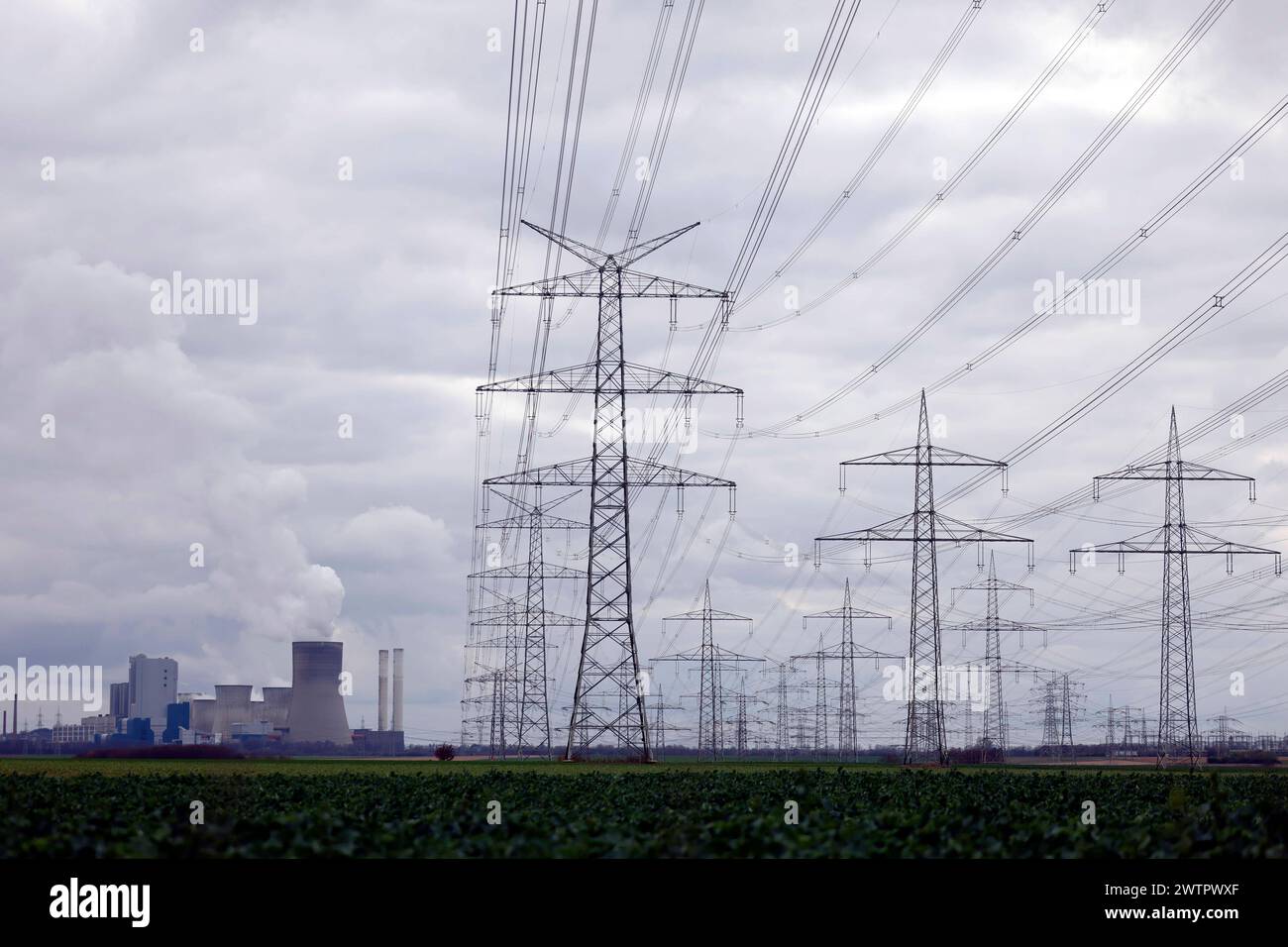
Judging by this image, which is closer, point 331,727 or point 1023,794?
point 1023,794

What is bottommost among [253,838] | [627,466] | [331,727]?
[331,727]

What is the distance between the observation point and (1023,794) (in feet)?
123

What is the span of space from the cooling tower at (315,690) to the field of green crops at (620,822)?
5555 inches

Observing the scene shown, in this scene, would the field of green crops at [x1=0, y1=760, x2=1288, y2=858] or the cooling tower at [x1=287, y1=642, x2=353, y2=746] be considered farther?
the cooling tower at [x1=287, y1=642, x2=353, y2=746]

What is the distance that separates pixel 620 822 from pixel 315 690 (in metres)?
162

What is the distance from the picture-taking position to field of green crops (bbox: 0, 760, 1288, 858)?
1869cm

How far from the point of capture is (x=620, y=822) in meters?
24.1

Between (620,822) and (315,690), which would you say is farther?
(315,690)

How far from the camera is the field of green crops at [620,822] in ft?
61.3

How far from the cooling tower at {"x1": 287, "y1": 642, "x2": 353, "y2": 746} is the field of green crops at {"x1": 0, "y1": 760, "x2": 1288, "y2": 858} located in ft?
463
